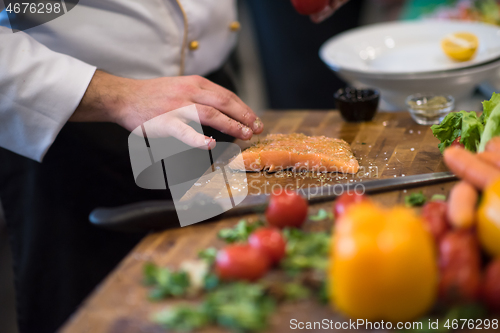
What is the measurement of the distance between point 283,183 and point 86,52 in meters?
0.96

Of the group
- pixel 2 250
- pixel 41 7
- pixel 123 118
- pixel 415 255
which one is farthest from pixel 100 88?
pixel 2 250

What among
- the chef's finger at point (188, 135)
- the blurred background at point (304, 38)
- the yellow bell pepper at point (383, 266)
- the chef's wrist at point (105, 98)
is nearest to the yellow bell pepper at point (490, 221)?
the yellow bell pepper at point (383, 266)

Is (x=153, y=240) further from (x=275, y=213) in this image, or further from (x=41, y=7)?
(x=41, y=7)

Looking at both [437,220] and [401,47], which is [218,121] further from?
[401,47]

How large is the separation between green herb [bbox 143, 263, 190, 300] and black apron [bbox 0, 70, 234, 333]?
3.52 feet

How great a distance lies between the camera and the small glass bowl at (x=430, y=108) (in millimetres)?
1887

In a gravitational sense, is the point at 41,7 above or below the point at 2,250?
A: above

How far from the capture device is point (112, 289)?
40.4 inches

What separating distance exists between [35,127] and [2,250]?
1637 millimetres

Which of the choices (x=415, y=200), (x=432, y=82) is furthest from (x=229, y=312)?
A: (x=432, y=82)

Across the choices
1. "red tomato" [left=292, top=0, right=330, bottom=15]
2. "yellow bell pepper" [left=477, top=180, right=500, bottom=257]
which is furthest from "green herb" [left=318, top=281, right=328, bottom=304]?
"red tomato" [left=292, top=0, right=330, bottom=15]

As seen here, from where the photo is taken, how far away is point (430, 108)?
74.0 inches

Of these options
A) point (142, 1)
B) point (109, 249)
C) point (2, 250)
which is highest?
point (142, 1)

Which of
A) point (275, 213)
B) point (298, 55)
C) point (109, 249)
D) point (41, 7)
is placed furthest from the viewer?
point (298, 55)
